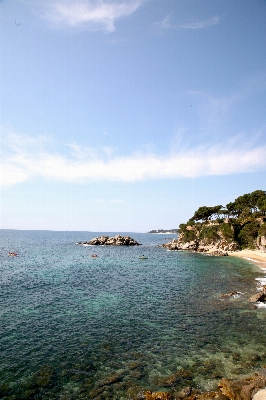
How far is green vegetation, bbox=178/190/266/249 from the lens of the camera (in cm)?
9089

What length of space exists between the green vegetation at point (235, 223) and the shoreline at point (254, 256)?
13.1ft

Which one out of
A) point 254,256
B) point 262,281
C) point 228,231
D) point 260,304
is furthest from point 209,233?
point 260,304

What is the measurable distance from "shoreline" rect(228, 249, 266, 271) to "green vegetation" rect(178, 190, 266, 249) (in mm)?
4003

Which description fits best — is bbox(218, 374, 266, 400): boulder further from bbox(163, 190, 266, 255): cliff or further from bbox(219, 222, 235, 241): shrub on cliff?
bbox(219, 222, 235, 241): shrub on cliff

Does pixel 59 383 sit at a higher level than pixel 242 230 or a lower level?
lower

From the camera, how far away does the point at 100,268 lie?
63344mm

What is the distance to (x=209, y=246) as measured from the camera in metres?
100

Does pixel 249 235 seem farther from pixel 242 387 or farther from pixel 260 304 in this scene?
pixel 242 387

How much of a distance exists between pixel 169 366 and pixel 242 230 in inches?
3321

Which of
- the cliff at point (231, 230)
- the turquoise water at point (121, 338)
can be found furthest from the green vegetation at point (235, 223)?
the turquoise water at point (121, 338)

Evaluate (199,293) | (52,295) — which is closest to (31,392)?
(52,295)

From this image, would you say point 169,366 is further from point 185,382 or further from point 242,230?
point 242,230

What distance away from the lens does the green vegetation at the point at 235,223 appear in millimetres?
90894

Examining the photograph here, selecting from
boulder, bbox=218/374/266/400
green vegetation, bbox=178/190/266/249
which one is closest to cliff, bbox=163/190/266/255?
green vegetation, bbox=178/190/266/249
